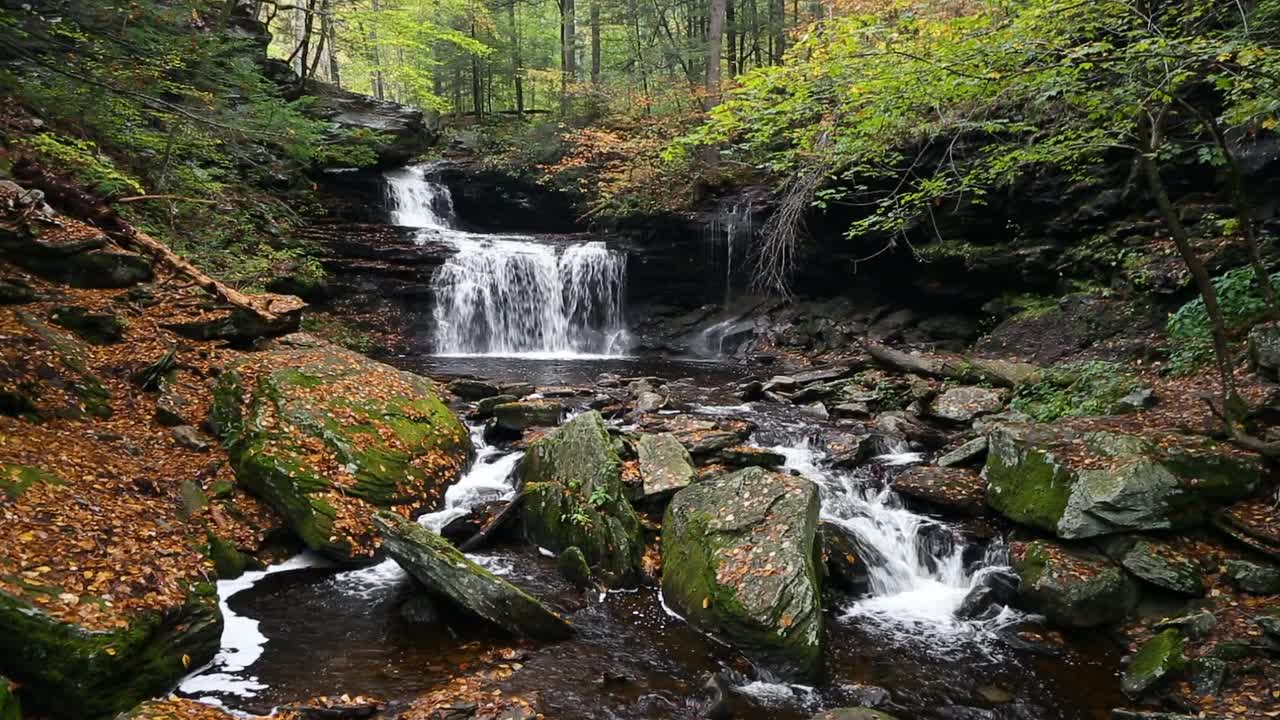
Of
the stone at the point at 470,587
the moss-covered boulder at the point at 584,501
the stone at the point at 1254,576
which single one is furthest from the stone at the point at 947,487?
the stone at the point at 470,587

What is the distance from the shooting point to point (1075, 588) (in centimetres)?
588

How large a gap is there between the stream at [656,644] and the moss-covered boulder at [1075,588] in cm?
19

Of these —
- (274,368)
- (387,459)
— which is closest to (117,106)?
(274,368)

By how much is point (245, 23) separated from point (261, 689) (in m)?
20.5

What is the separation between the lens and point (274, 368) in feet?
27.2

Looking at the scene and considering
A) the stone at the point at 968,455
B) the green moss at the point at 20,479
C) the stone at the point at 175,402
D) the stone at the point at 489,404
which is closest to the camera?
the green moss at the point at 20,479

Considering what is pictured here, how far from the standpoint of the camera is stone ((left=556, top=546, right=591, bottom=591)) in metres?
6.41

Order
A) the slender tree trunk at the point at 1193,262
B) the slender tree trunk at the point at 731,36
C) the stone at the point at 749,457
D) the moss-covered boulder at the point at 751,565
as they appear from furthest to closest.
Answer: the slender tree trunk at the point at 731,36
the stone at the point at 749,457
the slender tree trunk at the point at 1193,262
the moss-covered boulder at the point at 751,565

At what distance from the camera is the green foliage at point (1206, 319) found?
9.04 metres

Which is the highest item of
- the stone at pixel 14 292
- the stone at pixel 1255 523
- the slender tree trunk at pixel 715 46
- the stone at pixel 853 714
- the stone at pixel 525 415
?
the slender tree trunk at pixel 715 46

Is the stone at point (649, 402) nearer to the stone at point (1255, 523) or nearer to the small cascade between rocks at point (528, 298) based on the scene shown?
the small cascade between rocks at point (528, 298)

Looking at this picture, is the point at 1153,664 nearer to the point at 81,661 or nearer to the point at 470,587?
the point at 470,587

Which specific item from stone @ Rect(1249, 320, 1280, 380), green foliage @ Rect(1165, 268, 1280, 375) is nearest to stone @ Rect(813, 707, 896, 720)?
stone @ Rect(1249, 320, 1280, 380)

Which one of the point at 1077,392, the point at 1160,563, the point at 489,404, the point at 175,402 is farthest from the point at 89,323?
the point at 1077,392
